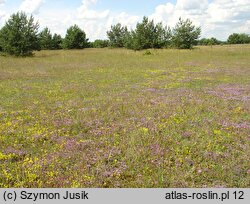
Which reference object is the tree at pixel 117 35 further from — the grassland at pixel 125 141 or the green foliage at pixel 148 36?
the grassland at pixel 125 141

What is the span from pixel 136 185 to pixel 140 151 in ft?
6.49

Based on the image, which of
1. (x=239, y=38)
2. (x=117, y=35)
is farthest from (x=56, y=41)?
(x=239, y=38)

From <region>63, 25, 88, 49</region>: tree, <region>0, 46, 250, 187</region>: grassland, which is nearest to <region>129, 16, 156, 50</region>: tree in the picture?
<region>63, 25, 88, 49</region>: tree

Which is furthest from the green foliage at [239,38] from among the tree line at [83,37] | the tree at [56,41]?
the tree at [56,41]

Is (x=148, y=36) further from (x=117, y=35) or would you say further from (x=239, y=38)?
(x=239, y=38)

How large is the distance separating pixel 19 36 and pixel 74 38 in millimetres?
35271

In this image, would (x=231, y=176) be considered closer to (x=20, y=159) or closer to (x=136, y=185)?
(x=136, y=185)

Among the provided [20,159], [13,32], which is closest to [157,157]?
[20,159]

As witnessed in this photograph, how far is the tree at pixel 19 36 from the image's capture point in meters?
59.4

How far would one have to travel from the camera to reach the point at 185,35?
7894 cm

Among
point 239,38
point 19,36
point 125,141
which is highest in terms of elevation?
point 239,38

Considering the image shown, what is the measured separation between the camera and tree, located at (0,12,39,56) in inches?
2339

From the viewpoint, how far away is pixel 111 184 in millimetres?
6902
